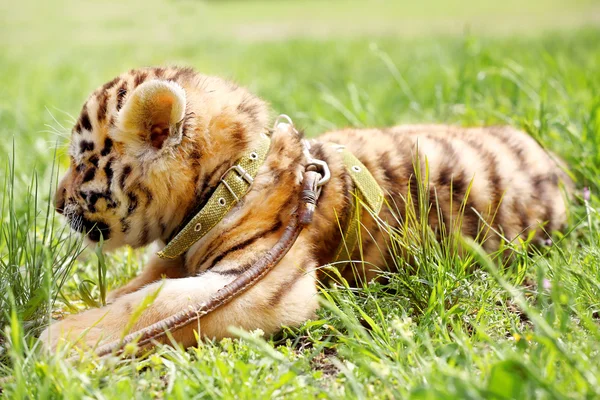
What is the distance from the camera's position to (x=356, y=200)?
2.43 metres

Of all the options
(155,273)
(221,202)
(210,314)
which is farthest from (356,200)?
(155,273)

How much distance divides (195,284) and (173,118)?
24.2 inches

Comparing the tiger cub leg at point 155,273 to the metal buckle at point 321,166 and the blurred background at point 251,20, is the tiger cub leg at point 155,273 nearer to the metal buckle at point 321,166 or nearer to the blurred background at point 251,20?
the metal buckle at point 321,166

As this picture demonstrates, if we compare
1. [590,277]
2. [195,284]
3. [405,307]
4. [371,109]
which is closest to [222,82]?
[195,284]

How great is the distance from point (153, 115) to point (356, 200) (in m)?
0.83

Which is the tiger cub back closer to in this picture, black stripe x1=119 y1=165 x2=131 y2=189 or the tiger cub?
the tiger cub

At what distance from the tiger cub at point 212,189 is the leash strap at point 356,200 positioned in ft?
0.14

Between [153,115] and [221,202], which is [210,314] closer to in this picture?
[221,202]

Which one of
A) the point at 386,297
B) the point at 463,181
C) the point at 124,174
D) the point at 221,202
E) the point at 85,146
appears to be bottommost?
the point at 386,297

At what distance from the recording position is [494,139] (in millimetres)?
3025

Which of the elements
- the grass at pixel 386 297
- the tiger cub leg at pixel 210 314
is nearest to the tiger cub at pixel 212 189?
the tiger cub leg at pixel 210 314

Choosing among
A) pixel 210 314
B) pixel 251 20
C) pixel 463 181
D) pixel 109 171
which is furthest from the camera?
pixel 251 20

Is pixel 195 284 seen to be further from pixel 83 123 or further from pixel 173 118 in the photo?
pixel 83 123

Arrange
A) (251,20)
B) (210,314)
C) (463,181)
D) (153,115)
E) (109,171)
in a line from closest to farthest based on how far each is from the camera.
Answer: (210,314) < (153,115) < (109,171) < (463,181) < (251,20)
